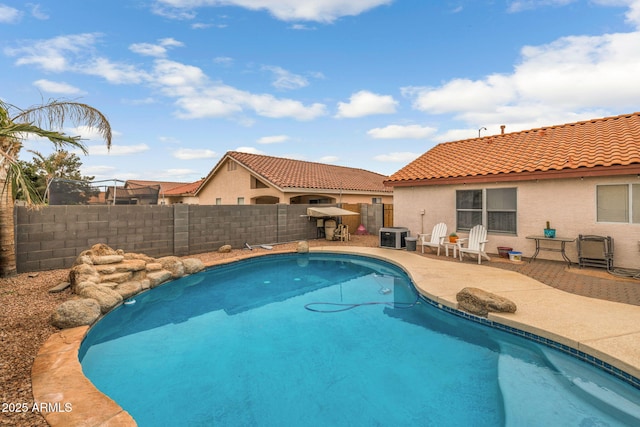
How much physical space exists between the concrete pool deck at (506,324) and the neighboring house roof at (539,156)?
3.45 metres

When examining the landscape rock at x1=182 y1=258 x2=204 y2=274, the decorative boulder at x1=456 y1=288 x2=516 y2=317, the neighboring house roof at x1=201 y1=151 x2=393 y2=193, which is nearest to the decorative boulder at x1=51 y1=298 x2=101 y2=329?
the landscape rock at x1=182 y1=258 x2=204 y2=274

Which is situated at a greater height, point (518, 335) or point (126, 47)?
point (126, 47)

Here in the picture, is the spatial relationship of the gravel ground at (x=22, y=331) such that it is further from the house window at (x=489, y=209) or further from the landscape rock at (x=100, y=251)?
the house window at (x=489, y=209)

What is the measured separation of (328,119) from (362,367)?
17.1m

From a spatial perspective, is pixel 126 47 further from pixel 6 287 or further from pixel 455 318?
pixel 455 318

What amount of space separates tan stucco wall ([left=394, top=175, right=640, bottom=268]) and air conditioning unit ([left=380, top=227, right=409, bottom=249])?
1.31 meters

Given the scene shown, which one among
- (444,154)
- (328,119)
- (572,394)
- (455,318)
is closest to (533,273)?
(455,318)

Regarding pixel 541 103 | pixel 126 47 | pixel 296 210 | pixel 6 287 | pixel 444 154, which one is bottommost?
pixel 6 287

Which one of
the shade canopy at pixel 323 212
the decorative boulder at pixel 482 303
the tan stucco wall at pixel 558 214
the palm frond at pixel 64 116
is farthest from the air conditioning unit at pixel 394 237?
the palm frond at pixel 64 116

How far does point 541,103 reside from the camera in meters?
13.4

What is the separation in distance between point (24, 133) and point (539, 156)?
493 inches

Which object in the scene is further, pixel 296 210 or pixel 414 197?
pixel 296 210

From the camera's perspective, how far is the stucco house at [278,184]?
1697 centimetres

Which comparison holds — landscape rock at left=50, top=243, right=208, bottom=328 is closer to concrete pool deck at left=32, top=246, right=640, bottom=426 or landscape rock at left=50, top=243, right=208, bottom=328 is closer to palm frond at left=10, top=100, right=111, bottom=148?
concrete pool deck at left=32, top=246, right=640, bottom=426
